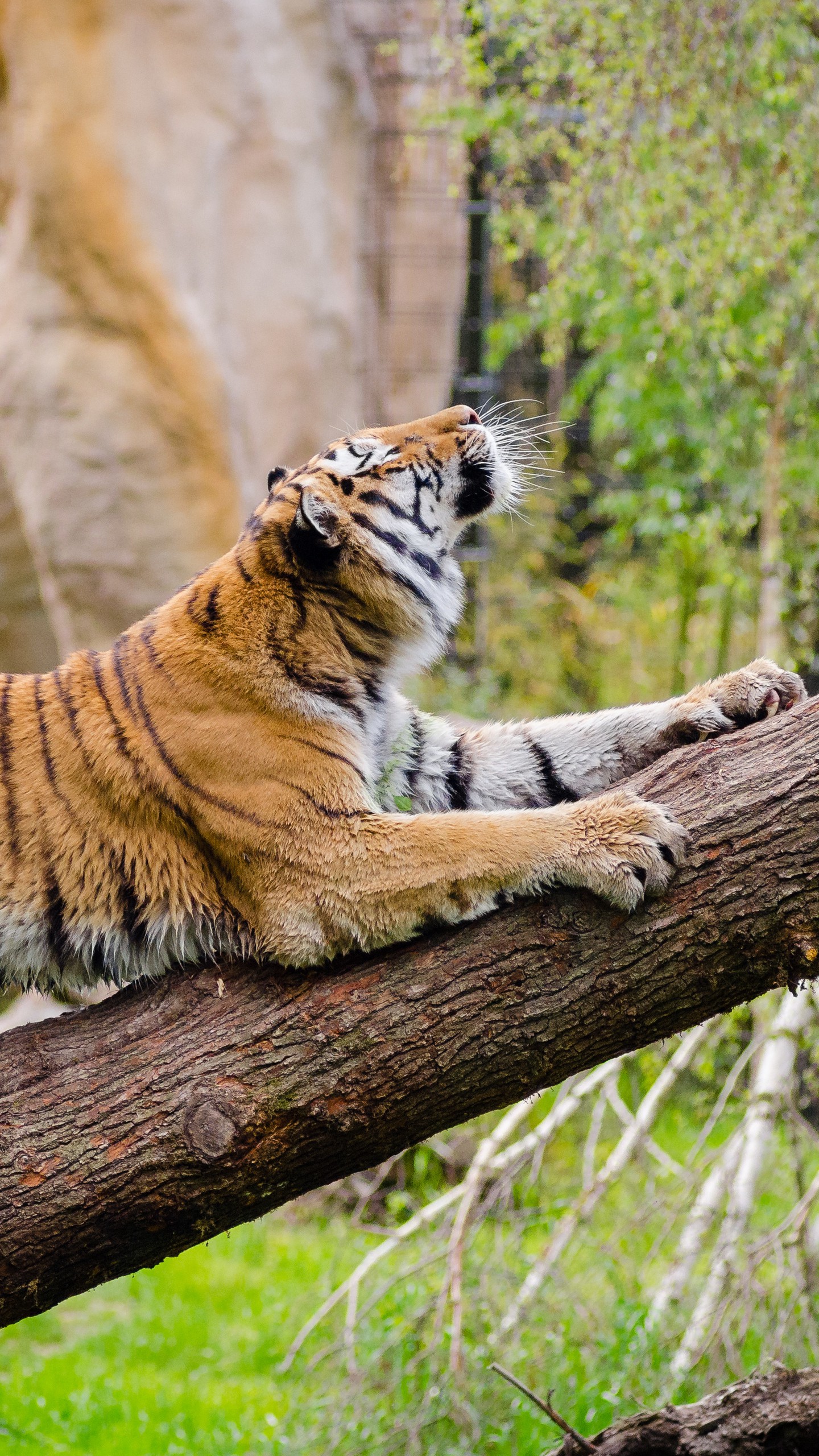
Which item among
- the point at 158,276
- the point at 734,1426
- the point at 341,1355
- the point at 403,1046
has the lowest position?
the point at 341,1355

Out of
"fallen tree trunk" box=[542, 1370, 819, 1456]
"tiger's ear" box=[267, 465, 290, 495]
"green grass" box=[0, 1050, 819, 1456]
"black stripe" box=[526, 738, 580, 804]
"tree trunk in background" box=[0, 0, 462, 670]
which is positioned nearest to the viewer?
"fallen tree trunk" box=[542, 1370, 819, 1456]

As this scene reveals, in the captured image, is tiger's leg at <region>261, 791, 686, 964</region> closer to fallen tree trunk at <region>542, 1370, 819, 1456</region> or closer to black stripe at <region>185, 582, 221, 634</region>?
black stripe at <region>185, 582, 221, 634</region>

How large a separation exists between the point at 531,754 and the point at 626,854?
846mm

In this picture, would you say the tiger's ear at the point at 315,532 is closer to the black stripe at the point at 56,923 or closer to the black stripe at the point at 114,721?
the black stripe at the point at 114,721

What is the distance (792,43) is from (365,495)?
232cm

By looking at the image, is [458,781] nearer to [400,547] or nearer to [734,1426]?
[400,547]

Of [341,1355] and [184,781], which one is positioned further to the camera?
[341,1355]

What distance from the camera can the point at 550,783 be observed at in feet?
9.64

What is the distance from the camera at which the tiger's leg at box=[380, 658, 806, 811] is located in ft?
9.21

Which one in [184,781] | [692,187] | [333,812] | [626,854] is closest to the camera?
[626,854]

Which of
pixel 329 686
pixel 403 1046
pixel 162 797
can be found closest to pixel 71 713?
pixel 162 797

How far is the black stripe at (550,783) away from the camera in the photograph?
2916mm

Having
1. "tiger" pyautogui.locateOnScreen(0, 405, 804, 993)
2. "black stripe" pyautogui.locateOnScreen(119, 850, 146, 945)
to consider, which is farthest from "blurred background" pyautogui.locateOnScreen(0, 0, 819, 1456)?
"black stripe" pyautogui.locateOnScreen(119, 850, 146, 945)

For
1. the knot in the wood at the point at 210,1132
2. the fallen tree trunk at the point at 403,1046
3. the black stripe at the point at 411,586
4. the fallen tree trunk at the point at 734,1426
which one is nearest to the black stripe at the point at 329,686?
the black stripe at the point at 411,586
